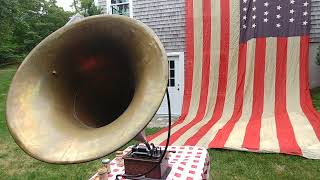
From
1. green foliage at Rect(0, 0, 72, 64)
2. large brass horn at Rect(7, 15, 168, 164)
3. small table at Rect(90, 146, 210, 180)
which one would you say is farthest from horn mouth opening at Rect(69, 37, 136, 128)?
green foliage at Rect(0, 0, 72, 64)

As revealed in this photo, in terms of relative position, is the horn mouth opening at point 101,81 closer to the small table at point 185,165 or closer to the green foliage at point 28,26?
the small table at point 185,165

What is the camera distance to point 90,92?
1949mm

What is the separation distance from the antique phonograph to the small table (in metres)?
0.19

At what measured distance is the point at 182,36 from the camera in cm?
722

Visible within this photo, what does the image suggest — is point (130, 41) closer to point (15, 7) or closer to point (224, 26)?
point (224, 26)

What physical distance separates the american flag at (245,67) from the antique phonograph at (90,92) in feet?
11.6

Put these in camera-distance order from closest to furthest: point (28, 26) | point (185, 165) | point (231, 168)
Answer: point (185, 165), point (231, 168), point (28, 26)

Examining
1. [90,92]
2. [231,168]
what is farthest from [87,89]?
[231,168]

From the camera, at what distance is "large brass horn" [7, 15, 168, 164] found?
140 centimetres

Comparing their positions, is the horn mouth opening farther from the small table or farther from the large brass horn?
the small table

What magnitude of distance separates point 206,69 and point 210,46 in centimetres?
49

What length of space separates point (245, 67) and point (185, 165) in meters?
4.53

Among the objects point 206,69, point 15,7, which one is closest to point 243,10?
point 206,69

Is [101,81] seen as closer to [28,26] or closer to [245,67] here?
[245,67]
